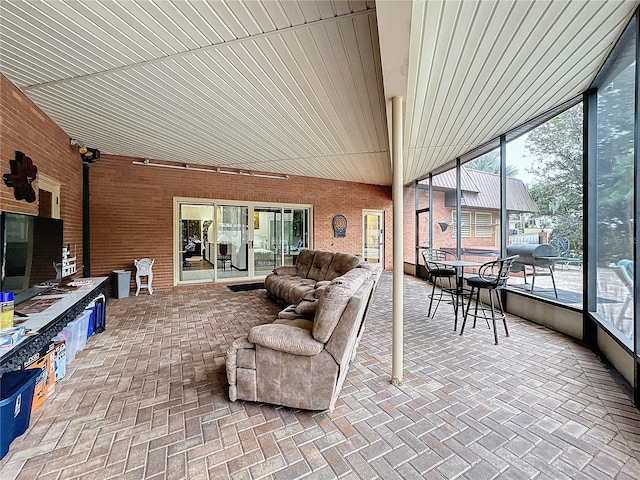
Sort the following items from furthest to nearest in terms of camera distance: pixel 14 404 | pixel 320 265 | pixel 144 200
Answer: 1. pixel 144 200
2. pixel 320 265
3. pixel 14 404

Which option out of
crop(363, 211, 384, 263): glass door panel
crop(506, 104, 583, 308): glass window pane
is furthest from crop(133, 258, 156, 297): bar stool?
crop(506, 104, 583, 308): glass window pane

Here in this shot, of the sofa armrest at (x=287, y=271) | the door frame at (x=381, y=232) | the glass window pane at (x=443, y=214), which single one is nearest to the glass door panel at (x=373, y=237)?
the door frame at (x=381, y=232)

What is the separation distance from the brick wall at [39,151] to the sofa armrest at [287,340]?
321 cm

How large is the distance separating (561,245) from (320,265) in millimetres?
3532

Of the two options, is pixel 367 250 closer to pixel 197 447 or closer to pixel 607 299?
pixel 607 299

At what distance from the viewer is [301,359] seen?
2023 mm

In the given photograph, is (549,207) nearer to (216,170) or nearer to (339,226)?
(339,226)

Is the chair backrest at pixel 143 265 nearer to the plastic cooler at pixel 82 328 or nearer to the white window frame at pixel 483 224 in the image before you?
the plastic cooler at pixel 82 328

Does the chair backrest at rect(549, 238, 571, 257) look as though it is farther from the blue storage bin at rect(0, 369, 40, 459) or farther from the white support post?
the blue storage bin at rect(0, 369, 40, 459)

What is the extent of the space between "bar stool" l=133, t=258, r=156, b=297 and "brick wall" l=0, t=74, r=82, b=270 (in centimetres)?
96

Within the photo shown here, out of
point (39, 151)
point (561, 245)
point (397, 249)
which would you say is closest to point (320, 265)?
point (397, 249)

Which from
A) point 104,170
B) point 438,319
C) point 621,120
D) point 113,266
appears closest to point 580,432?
A: point 438,319

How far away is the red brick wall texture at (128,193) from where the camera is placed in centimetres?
341

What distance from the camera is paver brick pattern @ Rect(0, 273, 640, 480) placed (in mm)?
1546
